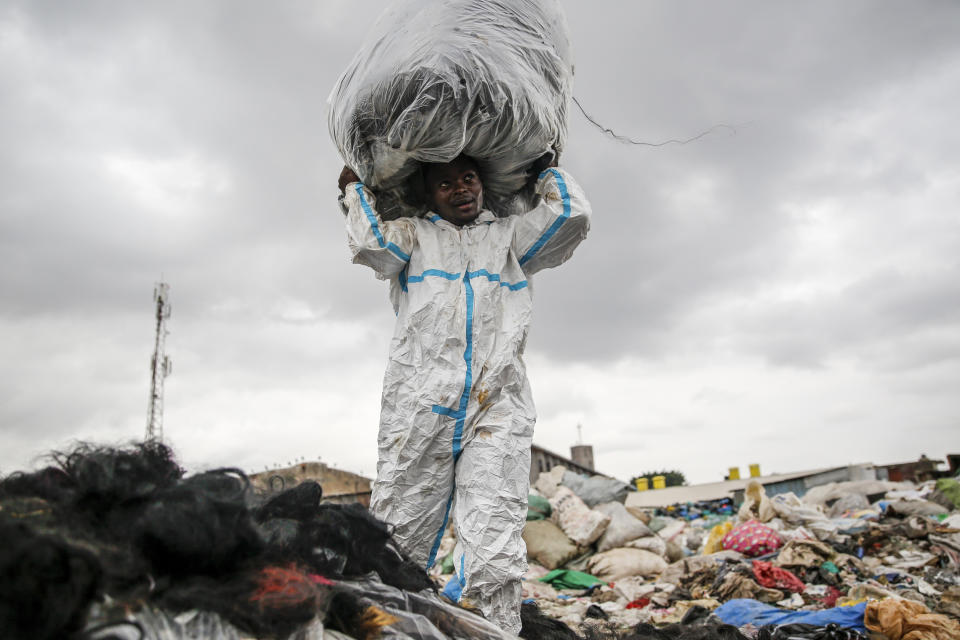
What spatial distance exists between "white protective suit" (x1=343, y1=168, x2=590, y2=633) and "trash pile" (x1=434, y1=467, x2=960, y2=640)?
48 cm

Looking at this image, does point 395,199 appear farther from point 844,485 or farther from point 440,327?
point 844,485

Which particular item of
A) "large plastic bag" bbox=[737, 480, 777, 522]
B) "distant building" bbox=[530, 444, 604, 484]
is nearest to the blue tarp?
"large plastic bag" bbox=[737, 480, 777, 522]

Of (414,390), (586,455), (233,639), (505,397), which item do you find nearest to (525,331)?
(505,397)

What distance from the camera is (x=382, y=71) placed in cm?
Result: 256

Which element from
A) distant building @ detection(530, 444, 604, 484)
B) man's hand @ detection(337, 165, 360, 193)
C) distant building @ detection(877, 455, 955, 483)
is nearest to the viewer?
man's hand @ detection(337, 165, 360, 193)

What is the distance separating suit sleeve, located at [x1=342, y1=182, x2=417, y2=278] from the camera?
2637 millimetres

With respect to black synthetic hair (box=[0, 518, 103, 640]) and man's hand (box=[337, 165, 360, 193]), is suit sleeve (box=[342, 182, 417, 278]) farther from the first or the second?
black synthetic hair (box=[0, 518, 103, 640])

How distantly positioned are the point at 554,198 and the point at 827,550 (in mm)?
3566

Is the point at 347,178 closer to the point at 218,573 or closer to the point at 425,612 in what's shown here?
the point at 425,612

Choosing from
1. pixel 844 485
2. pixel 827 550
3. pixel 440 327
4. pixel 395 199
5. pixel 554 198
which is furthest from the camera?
pixel 844 485

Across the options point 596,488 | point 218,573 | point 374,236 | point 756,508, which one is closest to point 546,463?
point 596,488

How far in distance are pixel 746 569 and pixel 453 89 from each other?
3.45m

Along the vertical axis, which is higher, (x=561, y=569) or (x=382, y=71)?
(x=382, y=71)

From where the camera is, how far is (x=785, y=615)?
2.89 metres
